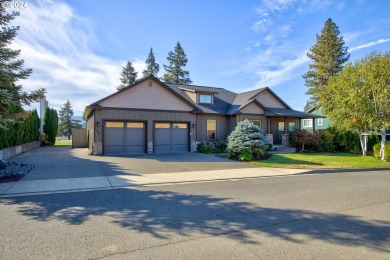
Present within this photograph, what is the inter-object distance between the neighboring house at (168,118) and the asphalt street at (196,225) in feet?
34.5

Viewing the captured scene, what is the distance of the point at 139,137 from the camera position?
1780 cm

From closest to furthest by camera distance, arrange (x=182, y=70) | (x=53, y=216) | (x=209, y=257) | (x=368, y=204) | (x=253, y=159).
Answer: (x=209, y=257) → (x=53, y=216) → (x=368, y=204) → (x=253, y=159) → (x=182, y=70)

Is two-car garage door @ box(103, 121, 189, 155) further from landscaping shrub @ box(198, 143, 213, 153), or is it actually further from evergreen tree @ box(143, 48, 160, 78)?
evergreen tree @ box(143, 48, 160, 78)

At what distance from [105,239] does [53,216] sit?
1796 millimetres

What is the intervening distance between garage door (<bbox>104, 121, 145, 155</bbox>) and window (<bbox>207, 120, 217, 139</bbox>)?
230 inches

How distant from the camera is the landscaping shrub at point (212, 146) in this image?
743 inches

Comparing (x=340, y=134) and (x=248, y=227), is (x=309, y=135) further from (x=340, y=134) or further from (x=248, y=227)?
(x=248, y=227)

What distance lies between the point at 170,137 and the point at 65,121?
41.3 m

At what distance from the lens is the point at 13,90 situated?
984 centimetres

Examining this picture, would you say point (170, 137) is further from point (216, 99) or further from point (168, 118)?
point (216, 99)

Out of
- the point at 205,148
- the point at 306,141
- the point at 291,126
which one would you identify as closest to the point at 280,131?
the point at 291,126

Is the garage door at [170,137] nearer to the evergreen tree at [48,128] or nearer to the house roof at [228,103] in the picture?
the house roof at [228,103]

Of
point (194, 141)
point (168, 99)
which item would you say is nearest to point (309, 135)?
point (194, 141)

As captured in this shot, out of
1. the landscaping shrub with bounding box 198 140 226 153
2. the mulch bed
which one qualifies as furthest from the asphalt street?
the landscaping shrub with bounding box 198 140 226 153
